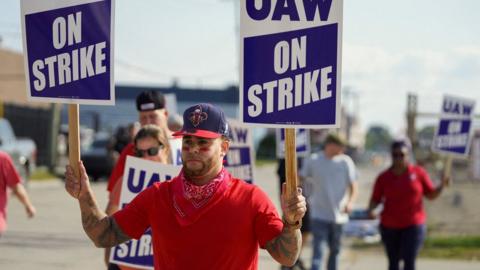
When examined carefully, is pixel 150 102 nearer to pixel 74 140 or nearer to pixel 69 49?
pixel 69 49

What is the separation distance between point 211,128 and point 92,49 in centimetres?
73

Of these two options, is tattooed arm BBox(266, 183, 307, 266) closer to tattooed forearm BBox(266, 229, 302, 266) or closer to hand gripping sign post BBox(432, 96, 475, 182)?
tattooed forearm BBox(266, 229, 302, 266)

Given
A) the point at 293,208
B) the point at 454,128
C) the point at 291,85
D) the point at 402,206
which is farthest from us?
the point at 454,128

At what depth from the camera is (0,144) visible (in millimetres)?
19047

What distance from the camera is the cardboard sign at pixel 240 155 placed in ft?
26.8

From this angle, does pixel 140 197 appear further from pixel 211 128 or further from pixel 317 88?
pixel 317 88

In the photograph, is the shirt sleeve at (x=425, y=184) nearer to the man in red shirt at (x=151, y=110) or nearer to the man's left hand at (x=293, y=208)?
the man in red shirt at (x=151, y=110)

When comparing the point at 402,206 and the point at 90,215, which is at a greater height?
the point at 90,215

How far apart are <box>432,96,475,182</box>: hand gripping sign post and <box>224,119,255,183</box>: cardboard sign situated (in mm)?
4492

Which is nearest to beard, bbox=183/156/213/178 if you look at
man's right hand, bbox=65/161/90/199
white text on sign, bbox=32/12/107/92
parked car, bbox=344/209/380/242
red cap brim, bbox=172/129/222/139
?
red cap brim, bbox=172/129/222/139

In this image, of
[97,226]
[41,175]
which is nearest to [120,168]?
[97,226]

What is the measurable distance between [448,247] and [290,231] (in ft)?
37.2

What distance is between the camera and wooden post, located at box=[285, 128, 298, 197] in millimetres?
3734

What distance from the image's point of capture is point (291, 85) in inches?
158
